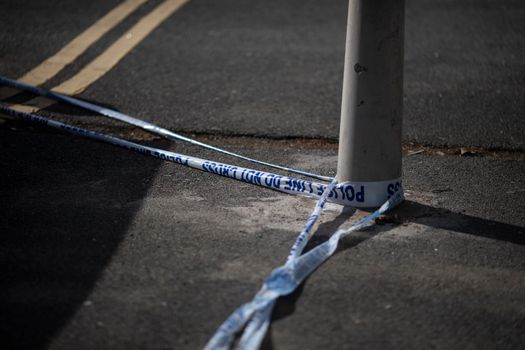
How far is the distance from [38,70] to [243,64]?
184 cm

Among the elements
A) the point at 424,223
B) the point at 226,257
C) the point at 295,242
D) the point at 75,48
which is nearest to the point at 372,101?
the point at 424,223

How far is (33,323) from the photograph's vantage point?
10.6 feet

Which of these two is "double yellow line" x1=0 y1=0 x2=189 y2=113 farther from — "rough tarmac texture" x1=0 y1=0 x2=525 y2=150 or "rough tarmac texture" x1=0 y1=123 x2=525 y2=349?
"rough tarmac texture" x1=0 y1=123 x2=525 y2=349

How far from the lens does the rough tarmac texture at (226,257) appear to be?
323cm

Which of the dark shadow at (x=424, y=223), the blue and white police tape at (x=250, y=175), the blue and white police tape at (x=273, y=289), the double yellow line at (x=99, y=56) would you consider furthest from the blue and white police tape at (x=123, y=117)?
the blue and white police tape at (x=273, y=289)

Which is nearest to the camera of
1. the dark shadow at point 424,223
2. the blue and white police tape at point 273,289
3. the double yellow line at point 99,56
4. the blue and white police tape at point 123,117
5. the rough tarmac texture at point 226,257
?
the blue and white police tape at point 273,289

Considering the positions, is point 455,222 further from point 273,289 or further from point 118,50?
point 118,50

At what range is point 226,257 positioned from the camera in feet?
12.5

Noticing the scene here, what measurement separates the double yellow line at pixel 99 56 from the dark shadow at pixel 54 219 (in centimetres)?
91

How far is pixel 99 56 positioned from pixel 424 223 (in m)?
4.04

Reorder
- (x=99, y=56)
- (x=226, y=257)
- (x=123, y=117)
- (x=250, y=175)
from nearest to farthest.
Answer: (x=226, y=257)
(x=250, y=175)
(x=123, y=117)
(x=99, y=56)

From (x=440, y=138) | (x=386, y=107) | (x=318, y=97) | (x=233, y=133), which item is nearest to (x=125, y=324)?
(x=386, y=107)

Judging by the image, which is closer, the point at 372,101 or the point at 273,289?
the point at 273,289

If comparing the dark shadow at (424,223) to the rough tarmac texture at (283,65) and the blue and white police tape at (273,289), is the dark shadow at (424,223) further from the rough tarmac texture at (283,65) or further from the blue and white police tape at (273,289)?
the rough tarmac texture at (283,65)
